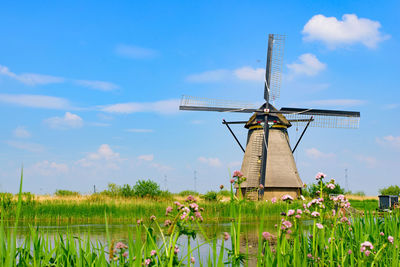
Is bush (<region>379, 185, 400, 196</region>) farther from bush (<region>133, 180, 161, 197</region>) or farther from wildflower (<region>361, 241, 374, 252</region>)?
wildflower (<region>361, 241, 374, 252</region>)

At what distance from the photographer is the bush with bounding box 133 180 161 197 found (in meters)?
28.0

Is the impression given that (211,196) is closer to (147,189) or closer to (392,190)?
(147,189)

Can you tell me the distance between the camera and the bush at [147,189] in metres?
28.0

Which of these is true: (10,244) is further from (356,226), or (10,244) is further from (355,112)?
(355,112)

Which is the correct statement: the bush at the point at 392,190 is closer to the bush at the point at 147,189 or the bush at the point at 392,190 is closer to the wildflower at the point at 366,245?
the bush at the point at 147,189

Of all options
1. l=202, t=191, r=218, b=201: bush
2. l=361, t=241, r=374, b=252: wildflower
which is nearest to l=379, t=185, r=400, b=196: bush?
l=202, t=191, r=218, b=201: bush

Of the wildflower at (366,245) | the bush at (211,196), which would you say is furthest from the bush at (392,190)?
the wildflower at (366,245)

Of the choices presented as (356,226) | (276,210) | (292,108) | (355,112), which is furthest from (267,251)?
(355,112)

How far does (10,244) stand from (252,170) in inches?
954

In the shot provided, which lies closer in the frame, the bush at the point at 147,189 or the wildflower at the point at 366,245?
the wildflower at the point at 366,245

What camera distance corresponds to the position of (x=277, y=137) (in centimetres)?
2689

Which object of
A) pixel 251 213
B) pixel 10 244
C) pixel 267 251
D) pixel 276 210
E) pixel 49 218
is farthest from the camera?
pixel 276 210

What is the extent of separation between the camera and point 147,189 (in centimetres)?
2817

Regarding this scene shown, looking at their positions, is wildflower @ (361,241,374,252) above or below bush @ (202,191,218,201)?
above
